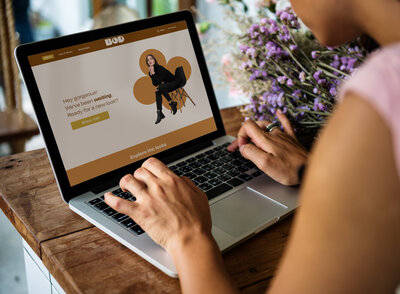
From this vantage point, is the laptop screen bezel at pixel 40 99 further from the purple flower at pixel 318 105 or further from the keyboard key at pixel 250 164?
the purple flower at pixel 318 105

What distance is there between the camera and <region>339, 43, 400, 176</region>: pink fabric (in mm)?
403

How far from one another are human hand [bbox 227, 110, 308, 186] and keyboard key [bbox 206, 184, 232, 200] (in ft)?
0.29

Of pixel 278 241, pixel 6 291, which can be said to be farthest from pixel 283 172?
pixel 6 291

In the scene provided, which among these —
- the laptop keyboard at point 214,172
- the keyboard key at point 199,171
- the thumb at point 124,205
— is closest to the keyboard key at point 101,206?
the laptop keyboard at point 214,172

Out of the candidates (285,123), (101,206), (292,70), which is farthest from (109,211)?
(292,70)

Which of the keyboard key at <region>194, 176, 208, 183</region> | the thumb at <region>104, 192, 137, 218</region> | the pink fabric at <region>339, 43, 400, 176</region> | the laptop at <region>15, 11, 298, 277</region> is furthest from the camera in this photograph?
the keyboard key at <region>194, 176, 208, 183</region>

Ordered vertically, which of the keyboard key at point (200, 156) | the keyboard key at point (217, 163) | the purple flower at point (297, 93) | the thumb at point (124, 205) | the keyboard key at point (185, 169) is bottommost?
the keyboard key at point (217, 163)

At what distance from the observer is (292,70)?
1.16 m

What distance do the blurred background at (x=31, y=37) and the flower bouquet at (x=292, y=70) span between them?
0.20 metres

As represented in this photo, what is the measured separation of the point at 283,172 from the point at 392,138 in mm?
527

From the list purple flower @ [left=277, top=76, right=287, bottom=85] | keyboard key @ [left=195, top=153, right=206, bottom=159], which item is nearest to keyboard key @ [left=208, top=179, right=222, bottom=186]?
keyboard key @ [left=195, top=153, right=206, bottom=159]

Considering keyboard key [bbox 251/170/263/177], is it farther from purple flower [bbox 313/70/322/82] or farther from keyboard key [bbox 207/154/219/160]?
purple flower [bbox 313/70/322/82]

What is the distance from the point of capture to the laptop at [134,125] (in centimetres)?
83

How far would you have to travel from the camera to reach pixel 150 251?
0.72 meters
